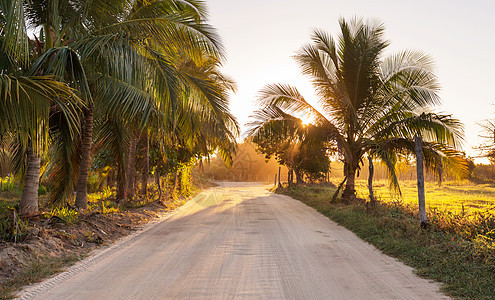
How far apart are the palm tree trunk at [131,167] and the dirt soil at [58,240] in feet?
12.9

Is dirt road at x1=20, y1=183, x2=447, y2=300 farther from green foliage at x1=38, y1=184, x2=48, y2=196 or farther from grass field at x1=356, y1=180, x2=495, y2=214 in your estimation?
green foliage at x1=38, y1=184, x2=48, y2=196

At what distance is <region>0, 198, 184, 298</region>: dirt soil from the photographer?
4.43m

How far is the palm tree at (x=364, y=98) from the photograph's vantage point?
1041 cm

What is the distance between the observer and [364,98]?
11773 millimetres

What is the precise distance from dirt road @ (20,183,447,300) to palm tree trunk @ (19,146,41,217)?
5.93ft

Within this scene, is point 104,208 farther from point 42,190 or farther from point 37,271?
point 42,190

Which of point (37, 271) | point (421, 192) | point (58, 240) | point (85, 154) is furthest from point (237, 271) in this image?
point (85, 154)

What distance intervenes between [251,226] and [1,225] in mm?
5284

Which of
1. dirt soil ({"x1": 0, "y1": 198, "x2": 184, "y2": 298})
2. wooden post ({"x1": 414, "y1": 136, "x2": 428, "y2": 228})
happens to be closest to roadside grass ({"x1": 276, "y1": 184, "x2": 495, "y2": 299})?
wooden post ({"x1": 414, "y1": 136, "x2": 428, "y2": 228})

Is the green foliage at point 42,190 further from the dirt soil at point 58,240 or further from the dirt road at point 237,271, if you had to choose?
Answer: the dirt road at point 237,271

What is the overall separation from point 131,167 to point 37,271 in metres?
8.61

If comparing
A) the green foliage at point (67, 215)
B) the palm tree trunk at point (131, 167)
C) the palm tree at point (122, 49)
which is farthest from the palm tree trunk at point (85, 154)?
the palm tree trunk at point (131, 167)

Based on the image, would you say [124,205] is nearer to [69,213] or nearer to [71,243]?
[69,213]

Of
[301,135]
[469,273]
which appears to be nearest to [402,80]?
[301,135]
